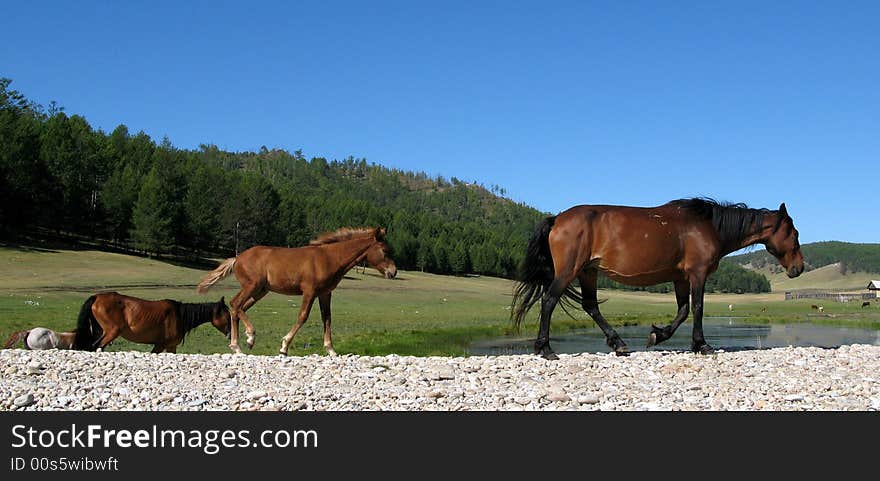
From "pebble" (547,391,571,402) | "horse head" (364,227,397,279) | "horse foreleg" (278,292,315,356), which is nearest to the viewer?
"pebble" (547,391,571,402)

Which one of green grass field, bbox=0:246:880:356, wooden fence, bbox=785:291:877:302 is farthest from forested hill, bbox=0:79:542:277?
wooden fence, bbox=785:291:877:302

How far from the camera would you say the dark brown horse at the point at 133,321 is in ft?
46.4

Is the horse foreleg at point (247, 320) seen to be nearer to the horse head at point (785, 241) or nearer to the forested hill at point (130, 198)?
the horse head at point (785, 241)

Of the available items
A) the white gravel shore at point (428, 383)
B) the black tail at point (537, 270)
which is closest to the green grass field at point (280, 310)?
the black tail at point (537, 270)

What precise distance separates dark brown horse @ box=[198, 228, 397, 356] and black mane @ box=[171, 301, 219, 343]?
133 centimetres

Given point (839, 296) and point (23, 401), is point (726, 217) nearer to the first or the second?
point (23, 401)

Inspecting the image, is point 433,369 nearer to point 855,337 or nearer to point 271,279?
point 271,279

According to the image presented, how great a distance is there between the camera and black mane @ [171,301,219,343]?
593 inches

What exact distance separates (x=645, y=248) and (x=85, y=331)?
10.5 meters

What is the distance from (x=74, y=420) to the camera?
7.89 meters

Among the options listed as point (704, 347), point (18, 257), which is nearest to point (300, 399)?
point (704, 347)

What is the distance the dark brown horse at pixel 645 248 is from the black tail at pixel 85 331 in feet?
26.6

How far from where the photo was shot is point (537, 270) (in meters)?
13.9

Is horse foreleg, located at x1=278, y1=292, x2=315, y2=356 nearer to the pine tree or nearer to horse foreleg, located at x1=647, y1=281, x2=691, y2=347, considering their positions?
horse foreleg, located at x1=647, y1=281, x2=691, y2=347
